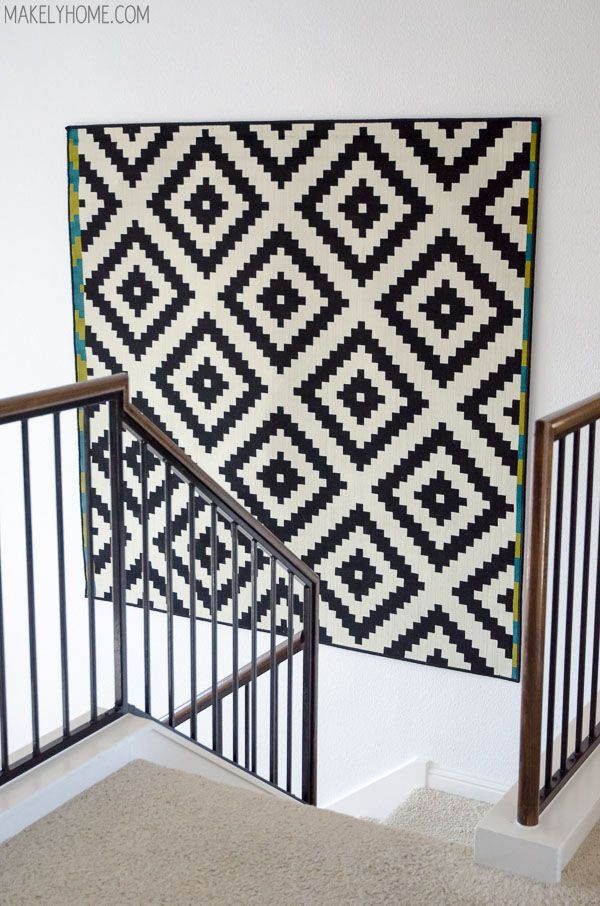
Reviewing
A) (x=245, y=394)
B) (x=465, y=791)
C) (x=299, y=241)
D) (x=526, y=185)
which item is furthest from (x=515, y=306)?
(x=465, y=791)

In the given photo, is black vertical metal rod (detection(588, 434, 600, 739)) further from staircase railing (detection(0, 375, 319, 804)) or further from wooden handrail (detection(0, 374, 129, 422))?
wooden handrail (detection(0, 374, 129, 422))

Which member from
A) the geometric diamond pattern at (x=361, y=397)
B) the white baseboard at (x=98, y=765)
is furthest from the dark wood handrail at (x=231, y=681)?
the geometric diamond pattern at (x=361, y=397)

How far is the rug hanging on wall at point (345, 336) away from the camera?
355 centimetres

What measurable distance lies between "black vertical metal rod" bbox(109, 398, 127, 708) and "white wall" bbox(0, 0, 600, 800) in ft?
5.62

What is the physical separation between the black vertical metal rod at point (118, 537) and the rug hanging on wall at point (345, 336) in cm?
158

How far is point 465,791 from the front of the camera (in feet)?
12.8

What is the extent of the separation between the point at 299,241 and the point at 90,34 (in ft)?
3.97

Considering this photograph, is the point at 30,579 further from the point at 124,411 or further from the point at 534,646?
the point at 534,646

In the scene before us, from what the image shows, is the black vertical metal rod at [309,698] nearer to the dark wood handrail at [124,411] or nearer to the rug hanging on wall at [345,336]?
the dark wood handrail at [124,411]

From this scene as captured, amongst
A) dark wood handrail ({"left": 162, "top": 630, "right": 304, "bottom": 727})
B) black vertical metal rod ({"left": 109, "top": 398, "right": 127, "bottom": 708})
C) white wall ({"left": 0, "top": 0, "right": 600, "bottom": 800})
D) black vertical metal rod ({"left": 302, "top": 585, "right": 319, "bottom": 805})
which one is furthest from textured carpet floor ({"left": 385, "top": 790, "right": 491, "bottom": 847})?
black vertical metal rod ({"left": 109, "top": 398, "right": 127, "bottom": 708})

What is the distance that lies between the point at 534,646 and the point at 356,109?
235 cm

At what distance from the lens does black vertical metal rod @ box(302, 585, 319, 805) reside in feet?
9.81

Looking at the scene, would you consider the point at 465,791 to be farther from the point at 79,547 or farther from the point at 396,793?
the point at 79,547

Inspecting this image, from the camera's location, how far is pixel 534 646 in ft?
6.15
